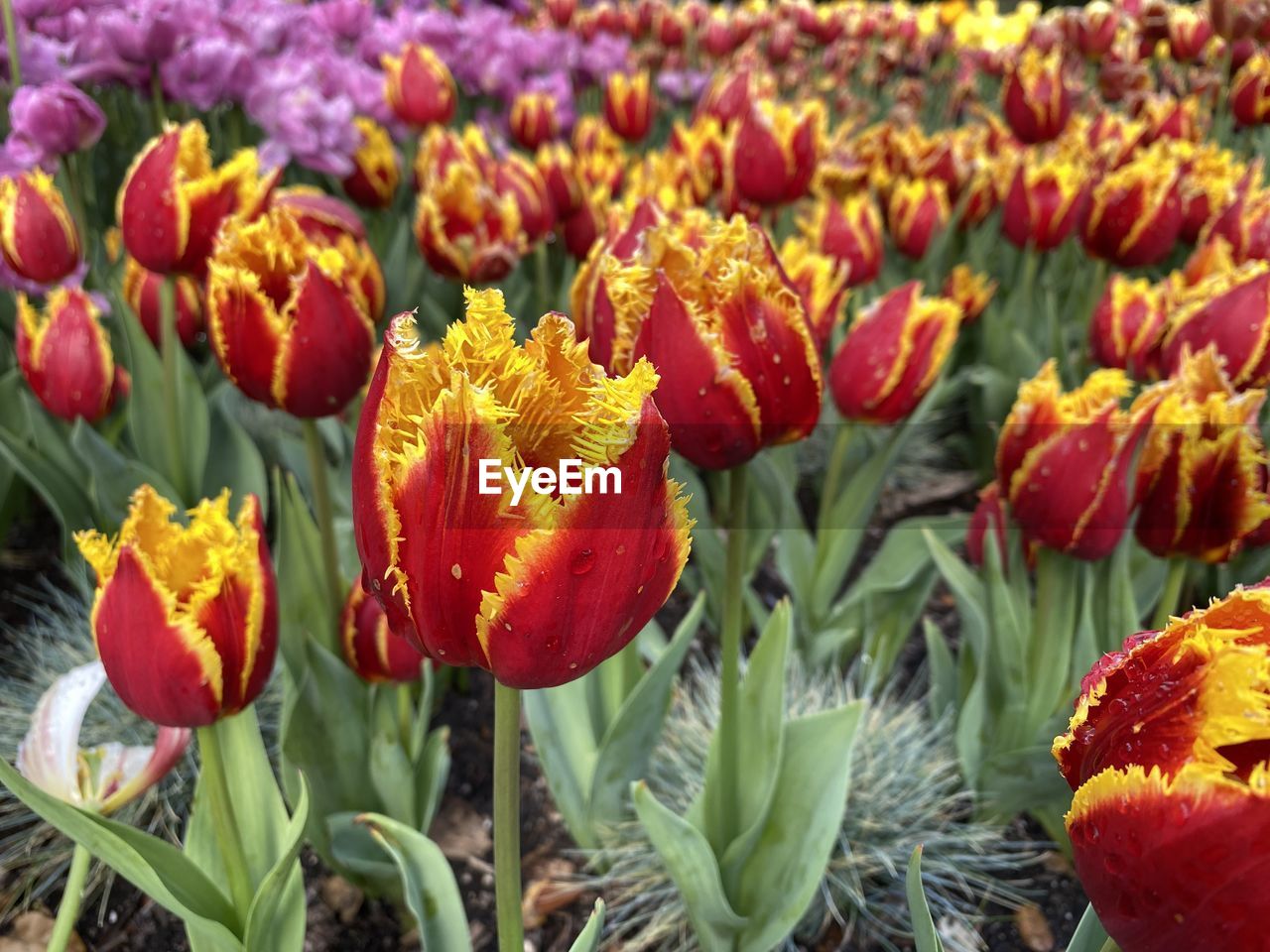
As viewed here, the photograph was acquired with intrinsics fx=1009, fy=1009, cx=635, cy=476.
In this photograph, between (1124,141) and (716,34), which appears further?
(716,34)

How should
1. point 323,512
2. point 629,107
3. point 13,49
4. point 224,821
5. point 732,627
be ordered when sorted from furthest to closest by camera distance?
point 629,107, point 13,49, point 323,512, point 732,627, point 224,821

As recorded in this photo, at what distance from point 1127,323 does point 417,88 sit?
1.79 metres

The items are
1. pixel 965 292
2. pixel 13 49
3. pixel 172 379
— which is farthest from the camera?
pixel 965 292

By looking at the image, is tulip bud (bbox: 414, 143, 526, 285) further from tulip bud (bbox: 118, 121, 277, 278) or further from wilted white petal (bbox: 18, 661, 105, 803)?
wilted white petal (bbox: 18, 661, 105, 803)

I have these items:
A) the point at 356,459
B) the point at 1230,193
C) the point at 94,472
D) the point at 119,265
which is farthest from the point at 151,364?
the point at 1230,193

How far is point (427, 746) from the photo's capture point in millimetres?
1293

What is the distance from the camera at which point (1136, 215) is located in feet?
6.41

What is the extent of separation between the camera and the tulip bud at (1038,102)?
2.54m

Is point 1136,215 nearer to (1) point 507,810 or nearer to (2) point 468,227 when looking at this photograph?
(2) point 468,227

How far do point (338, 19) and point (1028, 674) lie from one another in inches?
114

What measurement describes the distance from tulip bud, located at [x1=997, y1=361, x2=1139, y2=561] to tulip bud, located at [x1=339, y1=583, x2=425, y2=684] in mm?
715

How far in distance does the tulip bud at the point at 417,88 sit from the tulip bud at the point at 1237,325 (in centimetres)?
191

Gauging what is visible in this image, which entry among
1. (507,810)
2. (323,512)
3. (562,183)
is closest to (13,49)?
(562,183)

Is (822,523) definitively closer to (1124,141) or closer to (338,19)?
(1124,141)
